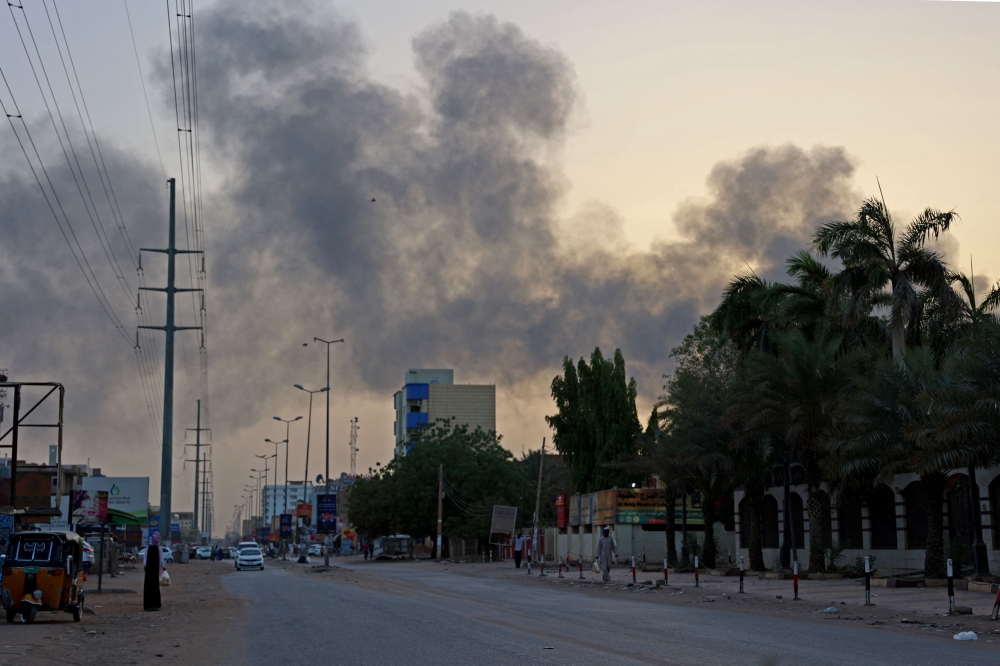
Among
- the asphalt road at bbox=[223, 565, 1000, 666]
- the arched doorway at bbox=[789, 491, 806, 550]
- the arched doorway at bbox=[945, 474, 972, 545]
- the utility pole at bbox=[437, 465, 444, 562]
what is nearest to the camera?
the asphalt road at bbox=[223, 565, 1000, 666]

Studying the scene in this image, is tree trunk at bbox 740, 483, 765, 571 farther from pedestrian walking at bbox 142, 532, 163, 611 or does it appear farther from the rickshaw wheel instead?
the rickshaw wheel

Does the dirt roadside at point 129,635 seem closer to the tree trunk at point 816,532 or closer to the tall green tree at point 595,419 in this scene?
the tree trunk at point 816,532

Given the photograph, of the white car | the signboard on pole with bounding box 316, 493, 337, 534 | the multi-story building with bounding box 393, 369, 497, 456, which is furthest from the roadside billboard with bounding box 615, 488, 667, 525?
the multi-story building with bounding box 393, 369, 497, 456

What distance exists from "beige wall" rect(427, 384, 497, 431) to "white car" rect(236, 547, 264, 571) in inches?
3165

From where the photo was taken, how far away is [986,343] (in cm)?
2630

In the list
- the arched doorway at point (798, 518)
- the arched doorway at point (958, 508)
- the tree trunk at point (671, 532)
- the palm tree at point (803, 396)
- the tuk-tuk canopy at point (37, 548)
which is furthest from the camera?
the tree trunk at point (671, 532)

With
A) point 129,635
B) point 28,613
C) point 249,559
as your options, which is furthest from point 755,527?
point 249,559

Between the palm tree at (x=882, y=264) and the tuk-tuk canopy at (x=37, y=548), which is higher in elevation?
the palm tree at (x=882, y=264)

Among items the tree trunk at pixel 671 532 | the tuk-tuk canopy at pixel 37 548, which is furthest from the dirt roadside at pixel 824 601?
the tuk-tuk canopy at pixel 37 548

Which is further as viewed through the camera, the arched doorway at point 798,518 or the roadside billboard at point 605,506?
the roadside billboard at point 605,506

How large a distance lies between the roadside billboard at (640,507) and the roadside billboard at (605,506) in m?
0.30

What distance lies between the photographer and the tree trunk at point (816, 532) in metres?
35.8

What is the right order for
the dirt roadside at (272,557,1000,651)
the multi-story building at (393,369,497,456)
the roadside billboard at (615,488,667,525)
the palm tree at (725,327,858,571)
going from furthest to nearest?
1. the multi-story building at (393,369,497,456)
2. the roadside billboard at (615,488,667,525)
3. the palm tree at (725,327,858,571)
4. the dirt roadside at (272,557,1000,651)

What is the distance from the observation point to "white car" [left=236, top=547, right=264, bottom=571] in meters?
64.1
